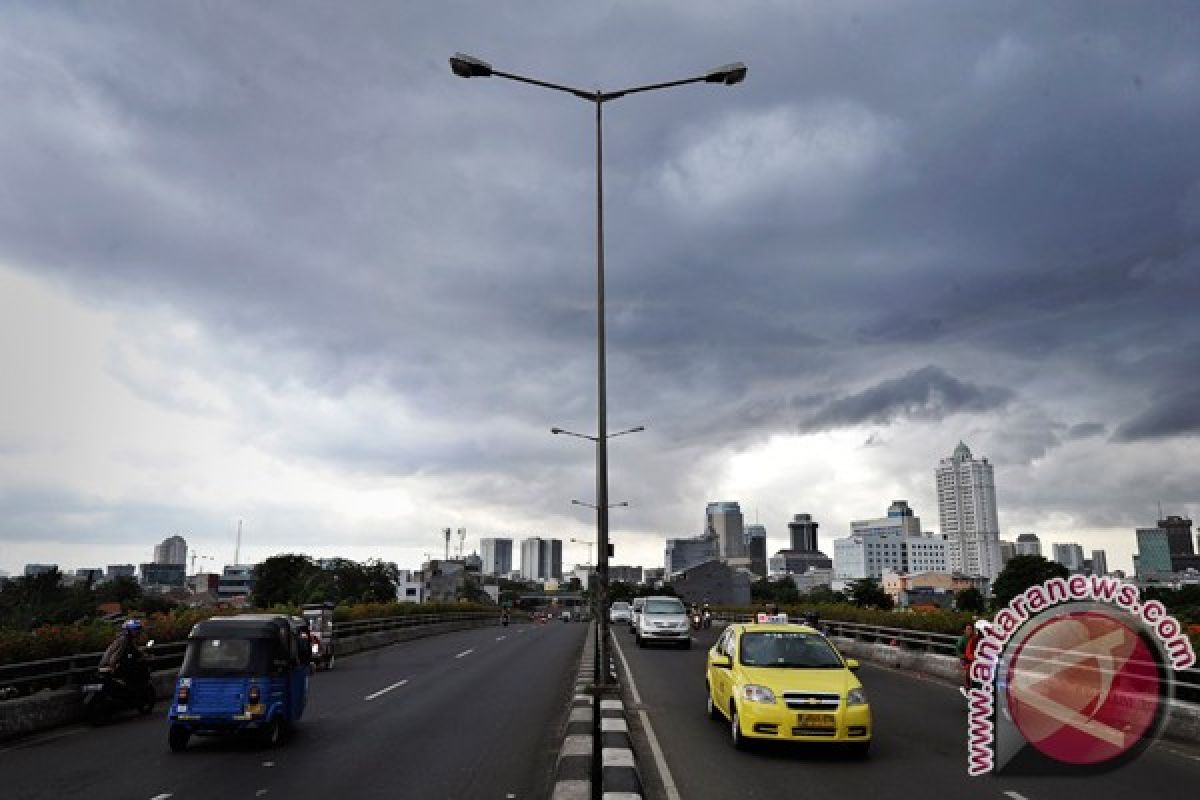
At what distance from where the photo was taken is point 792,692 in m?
9.98

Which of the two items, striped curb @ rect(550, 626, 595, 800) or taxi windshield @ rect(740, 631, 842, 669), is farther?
taxi windshield @ rect(740, 631, 842, 669)

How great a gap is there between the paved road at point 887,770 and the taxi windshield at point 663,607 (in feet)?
61.4

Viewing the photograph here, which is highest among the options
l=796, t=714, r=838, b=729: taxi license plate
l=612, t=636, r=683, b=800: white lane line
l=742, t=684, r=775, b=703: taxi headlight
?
l=742, t=684, r=775, b=703: taxi headlight

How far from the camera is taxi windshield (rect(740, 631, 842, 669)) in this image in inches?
439

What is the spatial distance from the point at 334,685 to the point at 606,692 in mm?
8254

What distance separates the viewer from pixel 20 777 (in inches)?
374

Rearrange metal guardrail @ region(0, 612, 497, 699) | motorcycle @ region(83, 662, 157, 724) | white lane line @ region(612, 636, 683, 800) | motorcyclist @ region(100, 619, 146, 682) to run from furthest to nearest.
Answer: metal guardrail @ region(0, 612, 497, 699) → motorcyclist @ region(100, 619, 146, 682) → motorcycle @ region(83, 662, 157, 724) → white lane line @ region(612, 636, 683, 800)

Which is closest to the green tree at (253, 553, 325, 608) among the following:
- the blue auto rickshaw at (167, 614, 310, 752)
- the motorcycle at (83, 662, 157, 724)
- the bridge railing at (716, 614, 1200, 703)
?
the bridge railing at (716, 614, 1200, 703)

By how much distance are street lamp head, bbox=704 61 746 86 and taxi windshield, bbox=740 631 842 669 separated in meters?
10.4

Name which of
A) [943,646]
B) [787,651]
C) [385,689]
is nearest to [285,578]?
[385,689]

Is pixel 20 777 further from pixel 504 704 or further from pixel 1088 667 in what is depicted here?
pixel 1088 667

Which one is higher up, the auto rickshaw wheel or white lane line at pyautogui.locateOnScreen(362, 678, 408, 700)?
the auto rickshaw wheel

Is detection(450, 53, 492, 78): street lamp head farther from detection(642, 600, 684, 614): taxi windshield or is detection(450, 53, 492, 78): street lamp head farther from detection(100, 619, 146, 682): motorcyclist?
detection(642, 600, 684, 614): taxi windshield

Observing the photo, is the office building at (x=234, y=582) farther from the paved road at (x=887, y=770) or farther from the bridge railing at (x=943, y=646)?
the paved road at (x=887, y=770)
